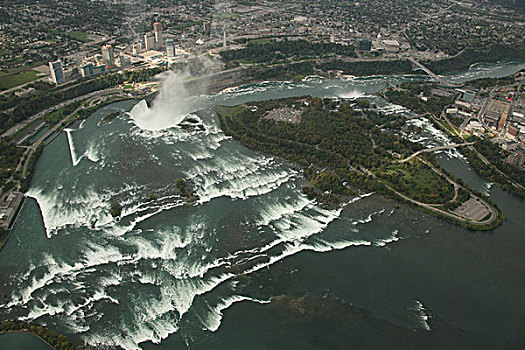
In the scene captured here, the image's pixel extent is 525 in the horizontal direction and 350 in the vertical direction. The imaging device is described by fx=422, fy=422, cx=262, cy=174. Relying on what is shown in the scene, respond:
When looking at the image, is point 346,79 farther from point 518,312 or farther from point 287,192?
point 518,312

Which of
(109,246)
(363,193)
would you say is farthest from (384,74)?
(109,246)

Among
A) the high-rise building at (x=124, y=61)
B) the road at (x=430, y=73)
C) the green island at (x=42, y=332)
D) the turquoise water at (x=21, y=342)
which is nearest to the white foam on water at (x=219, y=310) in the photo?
the green island at (x=42, y=332)

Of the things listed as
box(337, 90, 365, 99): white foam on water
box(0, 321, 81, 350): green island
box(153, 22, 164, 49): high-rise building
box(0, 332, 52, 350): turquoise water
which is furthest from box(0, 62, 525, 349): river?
box(153, 22, 164, 49): high-rise building

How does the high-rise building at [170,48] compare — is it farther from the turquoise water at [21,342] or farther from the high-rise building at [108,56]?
the turquoise water at [21,342]

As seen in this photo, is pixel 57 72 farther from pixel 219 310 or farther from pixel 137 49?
pixel 219 310

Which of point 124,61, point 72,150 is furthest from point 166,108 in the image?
point 124,61

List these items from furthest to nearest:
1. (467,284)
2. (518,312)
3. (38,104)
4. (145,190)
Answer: (38,104)
(145,190)
(467,284)
(518,312)
